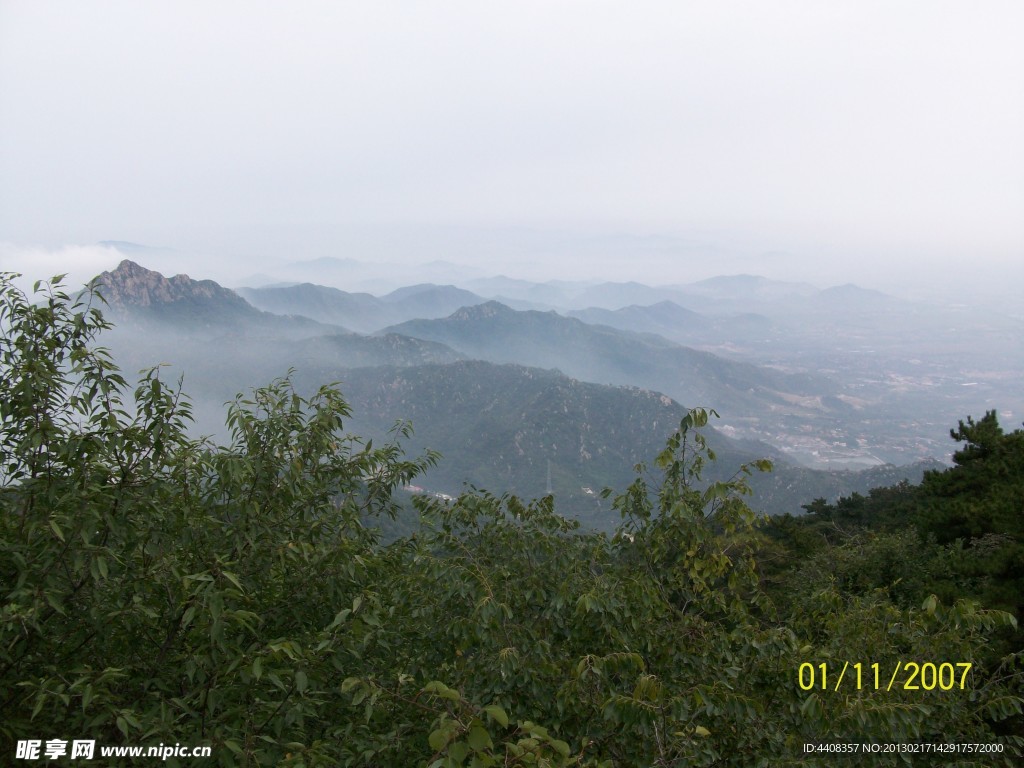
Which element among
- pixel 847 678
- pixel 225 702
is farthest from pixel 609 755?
pixel 225 702

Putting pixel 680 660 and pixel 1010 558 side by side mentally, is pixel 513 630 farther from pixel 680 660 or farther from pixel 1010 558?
pixel 1010 558

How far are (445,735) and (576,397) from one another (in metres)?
178

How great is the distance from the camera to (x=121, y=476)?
15.7 ft
